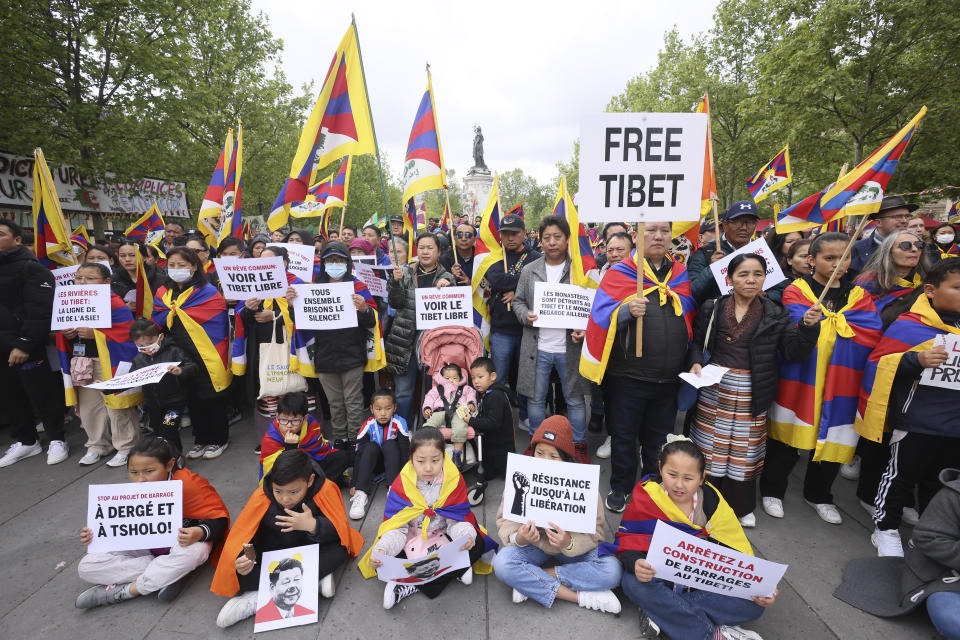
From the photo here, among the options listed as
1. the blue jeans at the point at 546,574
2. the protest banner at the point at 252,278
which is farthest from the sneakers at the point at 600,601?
the protest banner at the point at 252,278

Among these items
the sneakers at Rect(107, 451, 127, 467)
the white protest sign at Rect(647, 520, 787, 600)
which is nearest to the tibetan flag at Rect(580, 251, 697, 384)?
the white protest sign at Rect(647, 520, 787, 600)

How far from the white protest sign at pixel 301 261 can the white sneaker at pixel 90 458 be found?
120 inches

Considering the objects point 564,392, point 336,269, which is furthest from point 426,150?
point 564,392

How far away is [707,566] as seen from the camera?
2314 mm

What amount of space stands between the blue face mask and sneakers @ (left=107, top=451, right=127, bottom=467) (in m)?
3.12

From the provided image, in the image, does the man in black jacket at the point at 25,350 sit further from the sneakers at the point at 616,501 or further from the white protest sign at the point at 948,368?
the white protest sign at the point at 948,368

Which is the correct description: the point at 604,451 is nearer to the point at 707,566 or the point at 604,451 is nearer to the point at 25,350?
the point at 707,566

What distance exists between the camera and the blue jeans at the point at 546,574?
2.70m

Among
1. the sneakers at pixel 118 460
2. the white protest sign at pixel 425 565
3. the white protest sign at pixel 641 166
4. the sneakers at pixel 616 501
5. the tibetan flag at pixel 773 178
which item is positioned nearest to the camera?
the white protest sign at pixel 425 565

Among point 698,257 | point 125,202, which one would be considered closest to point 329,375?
point 698,257

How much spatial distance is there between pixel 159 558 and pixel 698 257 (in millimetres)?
5225

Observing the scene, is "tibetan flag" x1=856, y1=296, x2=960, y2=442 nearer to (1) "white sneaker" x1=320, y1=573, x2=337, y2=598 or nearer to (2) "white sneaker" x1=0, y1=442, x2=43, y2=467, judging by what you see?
(1) "white sneaker" x1=320, y1=573, x2=337, y2=598

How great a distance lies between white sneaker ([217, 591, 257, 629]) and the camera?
8.50 ft

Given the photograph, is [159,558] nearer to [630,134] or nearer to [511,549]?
[511,549]
